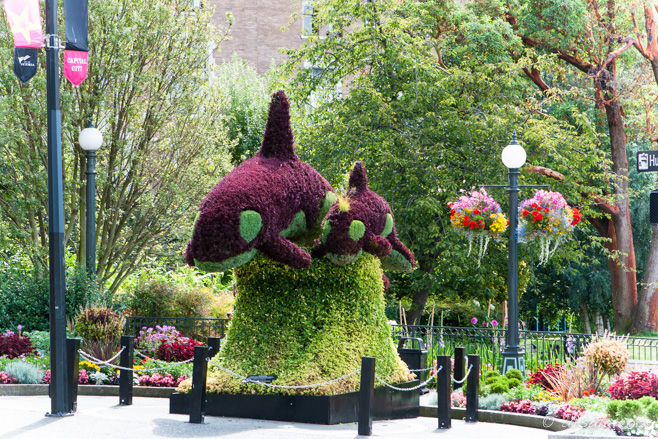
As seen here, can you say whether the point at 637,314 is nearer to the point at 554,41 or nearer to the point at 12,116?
the point at 554,41

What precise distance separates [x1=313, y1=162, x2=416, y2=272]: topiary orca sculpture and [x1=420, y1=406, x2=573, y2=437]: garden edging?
230 cm

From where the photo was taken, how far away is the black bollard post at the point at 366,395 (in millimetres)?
9328

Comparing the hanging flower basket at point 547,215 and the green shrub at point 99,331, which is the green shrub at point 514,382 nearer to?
the hanging flower basket at point 547,215

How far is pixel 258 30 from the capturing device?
38.0 m

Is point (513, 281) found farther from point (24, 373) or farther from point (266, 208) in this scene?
point (24, 373)

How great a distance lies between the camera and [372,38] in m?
22.2

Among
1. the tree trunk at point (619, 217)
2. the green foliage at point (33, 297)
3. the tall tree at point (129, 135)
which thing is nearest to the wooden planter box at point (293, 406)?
the green foliage at point (33, 297)

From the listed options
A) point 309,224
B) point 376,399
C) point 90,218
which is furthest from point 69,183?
point 376,399

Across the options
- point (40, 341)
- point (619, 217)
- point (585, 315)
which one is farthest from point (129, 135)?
point (585, 315)

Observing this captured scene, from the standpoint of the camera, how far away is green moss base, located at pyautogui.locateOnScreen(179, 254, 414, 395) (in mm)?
10469

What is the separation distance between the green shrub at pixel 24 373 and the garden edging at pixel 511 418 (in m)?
6.54

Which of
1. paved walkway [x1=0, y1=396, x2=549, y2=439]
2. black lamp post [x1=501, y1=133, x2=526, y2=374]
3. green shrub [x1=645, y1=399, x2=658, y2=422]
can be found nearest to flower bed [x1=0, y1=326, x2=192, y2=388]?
paved walkway [x1=0, y1=396, x2=549, y2=439]

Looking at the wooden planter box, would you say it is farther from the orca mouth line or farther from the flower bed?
the flower bed

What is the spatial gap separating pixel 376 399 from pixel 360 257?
74.3 inches
